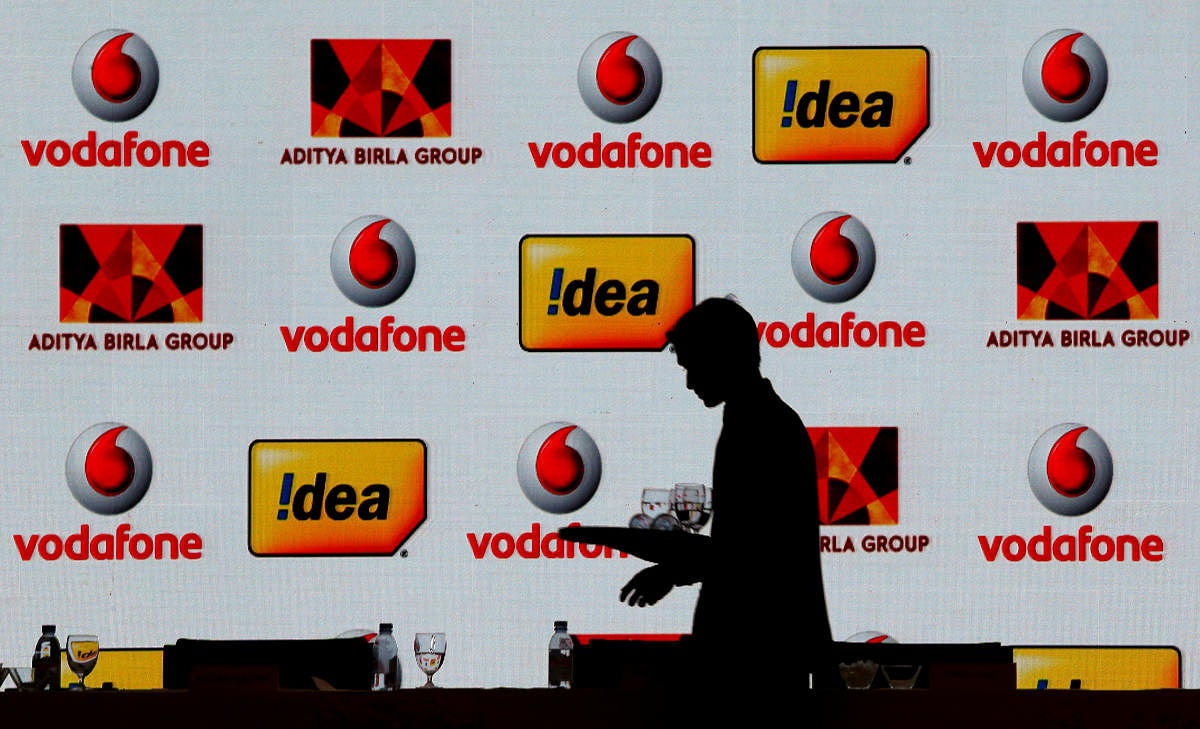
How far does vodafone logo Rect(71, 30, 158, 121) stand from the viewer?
3268 millimetres

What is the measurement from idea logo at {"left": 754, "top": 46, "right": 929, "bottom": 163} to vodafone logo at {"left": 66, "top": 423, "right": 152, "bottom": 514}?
186 centimetres

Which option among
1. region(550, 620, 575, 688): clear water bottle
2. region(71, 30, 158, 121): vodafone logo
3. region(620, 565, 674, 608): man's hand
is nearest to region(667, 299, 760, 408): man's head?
region(620, 565, 674, 608): man's hand

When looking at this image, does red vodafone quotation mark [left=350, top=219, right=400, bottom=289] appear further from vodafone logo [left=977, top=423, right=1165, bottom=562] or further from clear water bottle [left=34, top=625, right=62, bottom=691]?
vodafone logo [left=977, top=423, right=1165, bottom=562]

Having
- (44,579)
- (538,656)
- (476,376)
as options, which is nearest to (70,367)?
(44,579)

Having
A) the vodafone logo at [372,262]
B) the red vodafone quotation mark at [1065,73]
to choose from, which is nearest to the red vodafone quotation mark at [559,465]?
the vodafone logo at [372,262]

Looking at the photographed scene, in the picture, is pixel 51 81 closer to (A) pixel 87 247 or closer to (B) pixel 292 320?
(A) pixel 87 247

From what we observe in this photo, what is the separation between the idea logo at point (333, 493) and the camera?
3.29m

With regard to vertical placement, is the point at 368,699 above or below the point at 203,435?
below

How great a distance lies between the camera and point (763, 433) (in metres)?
1.81

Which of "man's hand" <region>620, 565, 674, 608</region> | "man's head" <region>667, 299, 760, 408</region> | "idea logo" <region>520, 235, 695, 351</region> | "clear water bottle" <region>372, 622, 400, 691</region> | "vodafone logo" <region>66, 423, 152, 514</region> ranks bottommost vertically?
"clear water bottle" <region>372, 622, 400, 691</region>

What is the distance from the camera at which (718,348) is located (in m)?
1.89

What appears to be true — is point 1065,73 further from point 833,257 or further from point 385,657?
point 385,657

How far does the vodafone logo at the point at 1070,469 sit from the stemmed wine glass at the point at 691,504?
97 centimetres

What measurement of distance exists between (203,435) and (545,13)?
1477 millimetres
